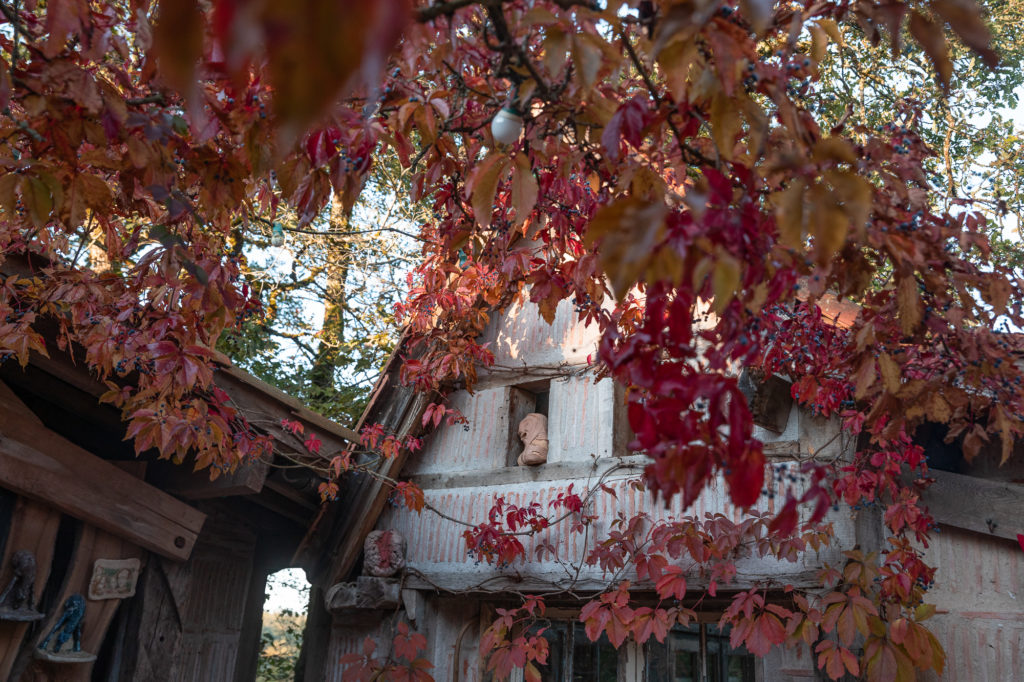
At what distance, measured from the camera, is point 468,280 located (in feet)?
14.6

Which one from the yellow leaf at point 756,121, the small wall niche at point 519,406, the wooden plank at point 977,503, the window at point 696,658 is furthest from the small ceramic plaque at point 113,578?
the yellow leaf at point 756,121

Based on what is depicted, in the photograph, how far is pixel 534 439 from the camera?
4.36m

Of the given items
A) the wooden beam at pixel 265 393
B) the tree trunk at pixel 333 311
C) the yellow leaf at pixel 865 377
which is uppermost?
the tree trunk at pixel 333 311

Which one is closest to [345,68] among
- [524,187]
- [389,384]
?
[524,187]

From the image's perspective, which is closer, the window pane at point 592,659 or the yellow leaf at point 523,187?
the yellow leaf at point 523,187

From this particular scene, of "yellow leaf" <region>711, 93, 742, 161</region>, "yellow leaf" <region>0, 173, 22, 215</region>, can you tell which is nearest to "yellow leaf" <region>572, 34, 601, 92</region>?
"yellow leaf" <region>711, 93, 742, 161</region>

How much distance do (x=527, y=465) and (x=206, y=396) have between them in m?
1.70

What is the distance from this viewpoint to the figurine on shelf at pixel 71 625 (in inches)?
152

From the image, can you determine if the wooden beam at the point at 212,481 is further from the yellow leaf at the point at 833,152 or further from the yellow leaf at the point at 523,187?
the yellow leaf at the point at 833,152

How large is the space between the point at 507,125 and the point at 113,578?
3.52 metres

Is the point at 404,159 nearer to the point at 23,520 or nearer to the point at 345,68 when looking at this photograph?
the point at 345,68

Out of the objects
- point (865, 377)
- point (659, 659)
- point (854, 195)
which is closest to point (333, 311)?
point (659, 659)

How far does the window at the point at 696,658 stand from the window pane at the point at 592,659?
0.21 m

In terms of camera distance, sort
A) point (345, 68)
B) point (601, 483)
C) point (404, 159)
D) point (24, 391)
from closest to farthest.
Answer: point (345, 68) < point (404, 159) < point (601, 483) < point (24, 391)
